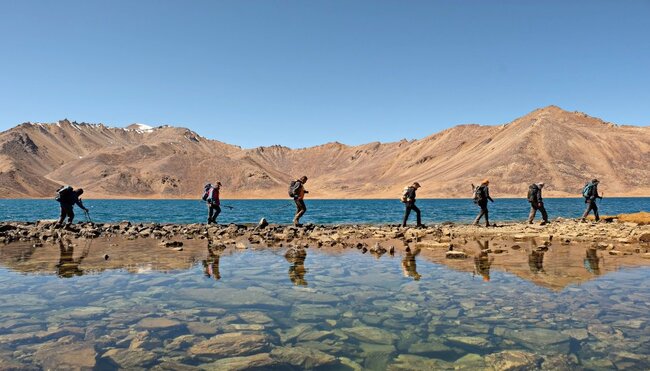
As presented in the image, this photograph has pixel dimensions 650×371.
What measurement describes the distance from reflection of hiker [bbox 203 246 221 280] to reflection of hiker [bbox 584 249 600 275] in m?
8.90

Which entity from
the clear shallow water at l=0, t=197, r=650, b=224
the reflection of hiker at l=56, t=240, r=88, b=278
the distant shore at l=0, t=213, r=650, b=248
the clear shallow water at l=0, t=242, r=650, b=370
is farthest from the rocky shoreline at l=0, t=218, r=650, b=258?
the clear shallow water at l=0, t=197, r=650, b=224

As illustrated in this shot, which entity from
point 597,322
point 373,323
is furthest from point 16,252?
point 597,322

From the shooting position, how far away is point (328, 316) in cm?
700

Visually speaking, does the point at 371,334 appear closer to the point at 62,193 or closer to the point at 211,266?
the point at 211,266

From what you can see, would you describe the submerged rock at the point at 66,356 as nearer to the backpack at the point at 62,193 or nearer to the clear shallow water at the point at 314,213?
the backpack at the point at 62,193

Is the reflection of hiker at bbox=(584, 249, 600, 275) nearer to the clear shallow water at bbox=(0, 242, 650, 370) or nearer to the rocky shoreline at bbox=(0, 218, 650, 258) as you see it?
the clear shallow water at bbox=(0, 242, 650, 370)

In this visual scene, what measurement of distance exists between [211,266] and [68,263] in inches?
160

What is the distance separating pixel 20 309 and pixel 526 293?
29.0 ft

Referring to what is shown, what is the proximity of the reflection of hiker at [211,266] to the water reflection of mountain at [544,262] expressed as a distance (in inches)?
234

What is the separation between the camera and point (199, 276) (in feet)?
33.9

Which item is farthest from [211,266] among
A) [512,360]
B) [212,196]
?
[212,196]

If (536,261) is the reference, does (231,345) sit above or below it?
below

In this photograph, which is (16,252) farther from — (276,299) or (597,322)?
(597,322)

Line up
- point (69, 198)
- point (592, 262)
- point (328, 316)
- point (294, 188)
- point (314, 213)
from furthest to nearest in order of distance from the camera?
point (314, 213) → point (69, 198) → point (294, 188) → point (592, 262) → point (328, 316)
